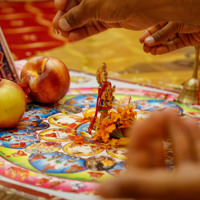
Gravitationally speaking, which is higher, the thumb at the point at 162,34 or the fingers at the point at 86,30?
the fingers at the point at 86,30

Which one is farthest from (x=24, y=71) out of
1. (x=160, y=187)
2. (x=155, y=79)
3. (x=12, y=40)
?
(x=12, y=40)

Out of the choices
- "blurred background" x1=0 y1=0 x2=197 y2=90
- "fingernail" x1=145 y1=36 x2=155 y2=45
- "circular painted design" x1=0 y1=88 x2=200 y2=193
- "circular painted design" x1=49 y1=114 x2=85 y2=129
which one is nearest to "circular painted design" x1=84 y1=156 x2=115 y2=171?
"circular painted design" x1=0 y1=88 x2=200 y2=193

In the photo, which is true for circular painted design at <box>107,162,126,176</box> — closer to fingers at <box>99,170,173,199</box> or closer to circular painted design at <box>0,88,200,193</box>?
circular painted design at <box>0,88,200,193</box>

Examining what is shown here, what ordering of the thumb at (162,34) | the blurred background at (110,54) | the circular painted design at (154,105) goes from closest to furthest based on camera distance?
1. the thumb at (162,34)
2. the circular painted design at (154,105)
3. the blurred background at (110,54)

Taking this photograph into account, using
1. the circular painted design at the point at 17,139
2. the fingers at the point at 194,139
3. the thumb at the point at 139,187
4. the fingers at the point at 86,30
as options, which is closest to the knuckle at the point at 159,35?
the fingers at the point at 86,30

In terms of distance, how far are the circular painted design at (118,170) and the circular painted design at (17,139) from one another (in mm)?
265

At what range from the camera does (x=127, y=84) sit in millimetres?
1573

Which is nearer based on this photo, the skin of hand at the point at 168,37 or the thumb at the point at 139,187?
the thumb at the point at 139,187

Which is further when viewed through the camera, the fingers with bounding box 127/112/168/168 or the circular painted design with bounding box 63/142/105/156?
the circular painted design with bounding box 63/142/105/156

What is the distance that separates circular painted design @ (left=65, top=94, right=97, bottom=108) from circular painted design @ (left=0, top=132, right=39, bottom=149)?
31 centimetres

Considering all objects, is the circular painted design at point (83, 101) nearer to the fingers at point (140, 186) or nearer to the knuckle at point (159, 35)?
the knuckle at point (159, 35)

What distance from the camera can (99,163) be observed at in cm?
87

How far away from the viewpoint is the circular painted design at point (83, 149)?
0.93 m

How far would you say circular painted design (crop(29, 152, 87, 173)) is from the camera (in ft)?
2.75
